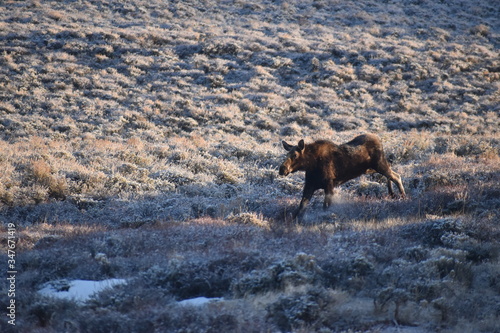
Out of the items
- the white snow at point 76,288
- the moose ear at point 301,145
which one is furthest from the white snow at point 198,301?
the moose ear at point 301,145

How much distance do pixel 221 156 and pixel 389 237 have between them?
9.94 m

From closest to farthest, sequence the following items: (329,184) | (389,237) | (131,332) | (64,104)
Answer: (131,332) < (389,237) < (329,184) < (64,104)

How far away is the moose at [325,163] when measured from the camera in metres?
9.52

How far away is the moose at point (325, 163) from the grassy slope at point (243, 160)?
537 mm

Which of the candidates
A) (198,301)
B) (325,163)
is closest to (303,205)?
(325,163)

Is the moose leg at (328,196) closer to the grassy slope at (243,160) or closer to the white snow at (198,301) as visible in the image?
the grassy slope at (243,160)

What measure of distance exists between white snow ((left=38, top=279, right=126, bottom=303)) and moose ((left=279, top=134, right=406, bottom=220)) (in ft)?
14.7

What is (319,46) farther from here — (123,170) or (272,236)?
(272,236)

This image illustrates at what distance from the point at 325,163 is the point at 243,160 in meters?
6.75

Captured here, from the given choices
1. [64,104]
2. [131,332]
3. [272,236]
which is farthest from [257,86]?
[131,332]

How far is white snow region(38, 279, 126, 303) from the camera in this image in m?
5.41

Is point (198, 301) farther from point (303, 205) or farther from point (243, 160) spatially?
point (243, 160)

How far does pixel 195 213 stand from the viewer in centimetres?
1023

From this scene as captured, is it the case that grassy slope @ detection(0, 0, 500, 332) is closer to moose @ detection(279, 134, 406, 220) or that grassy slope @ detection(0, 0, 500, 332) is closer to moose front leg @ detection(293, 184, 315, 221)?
moose front leg @ detection(293, 184, 315, 221)
